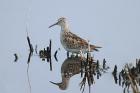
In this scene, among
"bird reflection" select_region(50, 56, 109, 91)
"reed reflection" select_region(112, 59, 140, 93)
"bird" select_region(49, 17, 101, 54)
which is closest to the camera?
"reed reflection" select_region(112, 59, 140, 93)

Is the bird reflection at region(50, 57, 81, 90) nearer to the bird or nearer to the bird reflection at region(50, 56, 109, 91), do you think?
the bird reflection at region(50, 56, 109, 91)

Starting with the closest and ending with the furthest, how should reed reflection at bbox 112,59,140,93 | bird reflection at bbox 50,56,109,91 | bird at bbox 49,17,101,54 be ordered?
reed reflection at bbox 112,59,140,93 < bird reflection at bbox 50,56,109,91 < bird at bbox 49,17,101,54

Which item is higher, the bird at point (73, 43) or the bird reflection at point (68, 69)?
the bird at point (73, 43)

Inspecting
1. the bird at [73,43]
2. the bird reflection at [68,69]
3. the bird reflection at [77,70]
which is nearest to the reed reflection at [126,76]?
the bird reflection at [77,70]

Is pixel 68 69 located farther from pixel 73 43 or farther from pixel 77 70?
pixel 73 43

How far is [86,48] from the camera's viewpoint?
9211mm

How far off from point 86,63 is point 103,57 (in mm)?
1112

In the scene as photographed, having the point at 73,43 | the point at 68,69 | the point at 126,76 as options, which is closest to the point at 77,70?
the point at 68,69

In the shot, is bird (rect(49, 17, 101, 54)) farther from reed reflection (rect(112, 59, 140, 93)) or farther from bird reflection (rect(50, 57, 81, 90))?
reed reflection (rect(112, 59, 140, 93))

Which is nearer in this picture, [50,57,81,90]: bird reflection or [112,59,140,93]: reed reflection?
[112,59,140,93]: reed reflection

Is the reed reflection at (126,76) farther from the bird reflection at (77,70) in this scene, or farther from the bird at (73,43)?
the bird at (73,43)

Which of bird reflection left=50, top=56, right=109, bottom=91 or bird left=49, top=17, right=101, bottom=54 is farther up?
bird left=49, top=17, right=101, bottom=54

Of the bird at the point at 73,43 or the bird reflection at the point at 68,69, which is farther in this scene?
the bird at the point at 73,43

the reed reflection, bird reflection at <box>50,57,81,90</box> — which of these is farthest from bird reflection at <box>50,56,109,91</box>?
the reed reflection
